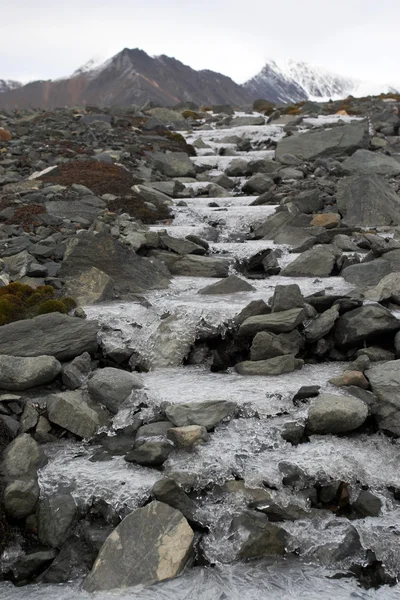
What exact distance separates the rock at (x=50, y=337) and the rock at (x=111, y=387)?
1135 millimetres

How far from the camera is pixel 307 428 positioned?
10625mm

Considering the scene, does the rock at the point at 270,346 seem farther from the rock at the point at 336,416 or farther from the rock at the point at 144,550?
the rock at the point at 144,550

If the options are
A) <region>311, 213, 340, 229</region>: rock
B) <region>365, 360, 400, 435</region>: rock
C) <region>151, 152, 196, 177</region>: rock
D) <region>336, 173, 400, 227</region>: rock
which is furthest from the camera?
<region>151, 152, 196, 177</region>: rock

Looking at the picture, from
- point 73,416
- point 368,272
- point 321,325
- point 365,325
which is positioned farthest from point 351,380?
point 368,272

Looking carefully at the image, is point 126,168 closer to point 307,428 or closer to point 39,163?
point 39,163

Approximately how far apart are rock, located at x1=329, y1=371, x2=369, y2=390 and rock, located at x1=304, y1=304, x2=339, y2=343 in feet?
5.39

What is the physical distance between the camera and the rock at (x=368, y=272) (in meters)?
16.2

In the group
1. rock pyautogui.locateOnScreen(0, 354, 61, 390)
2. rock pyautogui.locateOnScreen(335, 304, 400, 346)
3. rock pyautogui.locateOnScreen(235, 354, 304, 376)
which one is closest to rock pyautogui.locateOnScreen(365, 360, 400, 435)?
rock pyautogui.locateOnScreen(335, 304, 400, 346)

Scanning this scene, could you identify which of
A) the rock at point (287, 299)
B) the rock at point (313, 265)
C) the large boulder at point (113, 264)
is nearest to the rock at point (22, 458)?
the rock at point (287, 299)

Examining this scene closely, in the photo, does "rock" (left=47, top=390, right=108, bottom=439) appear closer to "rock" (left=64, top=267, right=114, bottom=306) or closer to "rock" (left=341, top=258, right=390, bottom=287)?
"rock" (left=64, top=267, right=114, bottom=306)

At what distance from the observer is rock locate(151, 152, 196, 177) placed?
31.8m

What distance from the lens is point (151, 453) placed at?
9.91 meters

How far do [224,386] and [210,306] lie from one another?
3104 mm

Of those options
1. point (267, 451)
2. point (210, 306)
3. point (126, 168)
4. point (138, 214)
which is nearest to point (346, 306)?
point (210, 306)
